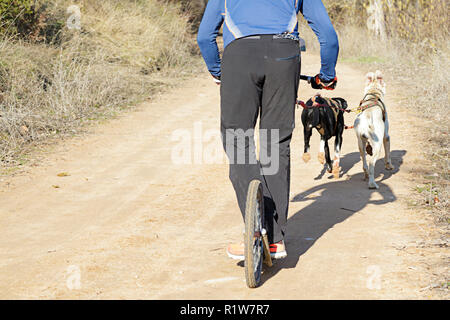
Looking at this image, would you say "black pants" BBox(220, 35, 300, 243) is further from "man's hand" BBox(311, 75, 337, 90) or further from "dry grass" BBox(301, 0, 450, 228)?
"dry grass" BBox(301, 0, 450, 228)

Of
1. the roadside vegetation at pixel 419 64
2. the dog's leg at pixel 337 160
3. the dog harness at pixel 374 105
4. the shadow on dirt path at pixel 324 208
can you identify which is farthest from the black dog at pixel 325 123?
the roadside vegetation at pixel 419 64

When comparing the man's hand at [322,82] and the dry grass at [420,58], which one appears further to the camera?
the dry grass at [420,58]

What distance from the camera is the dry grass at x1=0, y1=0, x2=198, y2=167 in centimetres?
991

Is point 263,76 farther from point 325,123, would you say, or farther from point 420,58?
point 420,58

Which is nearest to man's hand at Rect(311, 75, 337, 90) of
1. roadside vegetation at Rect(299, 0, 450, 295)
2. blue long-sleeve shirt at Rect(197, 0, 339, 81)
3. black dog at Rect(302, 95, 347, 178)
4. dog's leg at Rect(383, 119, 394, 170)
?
blue long-sleeve shirt at Rect(197, 0, 339, 81)

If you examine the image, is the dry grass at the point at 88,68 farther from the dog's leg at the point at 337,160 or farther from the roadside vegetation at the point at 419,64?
the roadside vegetation at the point at 419,64

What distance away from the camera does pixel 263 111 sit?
4.21 meters

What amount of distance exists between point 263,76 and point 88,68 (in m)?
8.82

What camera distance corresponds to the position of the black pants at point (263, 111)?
13.2 feet

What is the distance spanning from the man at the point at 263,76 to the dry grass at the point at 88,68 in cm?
472

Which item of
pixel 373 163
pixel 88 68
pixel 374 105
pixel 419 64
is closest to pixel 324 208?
pixel 373 163

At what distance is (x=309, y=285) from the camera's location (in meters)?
4.21

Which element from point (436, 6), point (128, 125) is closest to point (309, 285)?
point (128, 125)

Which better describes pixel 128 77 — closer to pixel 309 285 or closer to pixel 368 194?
pixel 368 194
